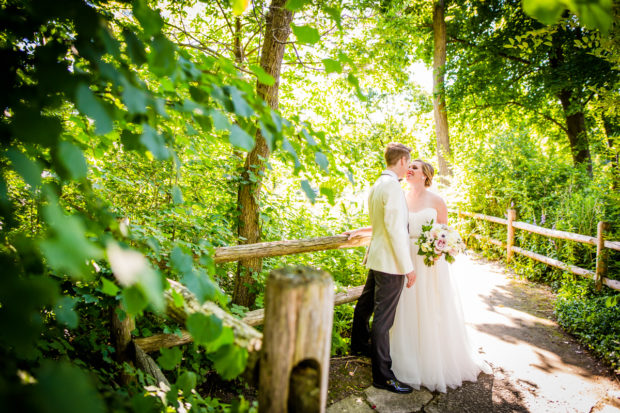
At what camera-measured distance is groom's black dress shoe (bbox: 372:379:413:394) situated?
10.1 feet

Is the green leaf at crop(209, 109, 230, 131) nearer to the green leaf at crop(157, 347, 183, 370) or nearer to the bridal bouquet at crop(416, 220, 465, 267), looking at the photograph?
the green leaf at crop(157, 347, 183, 370)

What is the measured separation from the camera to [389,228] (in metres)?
2.98

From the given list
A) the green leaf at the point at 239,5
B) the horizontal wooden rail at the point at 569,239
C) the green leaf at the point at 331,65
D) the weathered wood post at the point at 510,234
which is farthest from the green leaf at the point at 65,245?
the weathered wood post at the point at 510,234

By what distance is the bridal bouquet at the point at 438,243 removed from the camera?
10.7 ft

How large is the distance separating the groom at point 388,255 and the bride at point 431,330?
0.79 feet

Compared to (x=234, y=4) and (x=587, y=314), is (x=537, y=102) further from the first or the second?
(x=234, y=4)

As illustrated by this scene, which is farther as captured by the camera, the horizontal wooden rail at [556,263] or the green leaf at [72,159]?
the horizontal wooden rail at [556,263]

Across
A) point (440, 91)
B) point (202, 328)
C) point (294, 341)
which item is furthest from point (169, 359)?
point (440, 91)

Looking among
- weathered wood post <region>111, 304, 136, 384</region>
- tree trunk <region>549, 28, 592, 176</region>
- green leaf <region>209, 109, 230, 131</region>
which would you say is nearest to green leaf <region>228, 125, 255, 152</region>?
green leaf <region>209, 109, 230, 131</region>

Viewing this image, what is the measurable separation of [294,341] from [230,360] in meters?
0.21

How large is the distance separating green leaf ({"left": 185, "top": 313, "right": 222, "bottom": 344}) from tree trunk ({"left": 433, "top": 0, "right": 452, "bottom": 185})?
10.8 m

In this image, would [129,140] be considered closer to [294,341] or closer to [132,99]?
[132,99]

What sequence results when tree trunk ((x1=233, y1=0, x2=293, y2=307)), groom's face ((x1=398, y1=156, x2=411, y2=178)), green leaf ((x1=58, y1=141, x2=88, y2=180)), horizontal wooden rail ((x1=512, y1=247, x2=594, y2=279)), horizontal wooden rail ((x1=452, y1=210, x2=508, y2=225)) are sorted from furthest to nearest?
1. horizontal wooden rail ((x1=452, y1=210, x2=508, y2=225))
2. horizontal wooden rail ((x1=512, y1=247, x2=594, y2=279))
3. tree trunk ((x1=233, y1=0, x2=293, y2=307))
4. groom's face ((x1=398, y1=156, x2=411, y2=178))
5. green leaf ((x1=58, y1=141, x2=88, y2=180))

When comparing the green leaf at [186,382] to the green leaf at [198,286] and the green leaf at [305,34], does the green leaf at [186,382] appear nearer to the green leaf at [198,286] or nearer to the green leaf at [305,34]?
the green leaf at [198,286]
